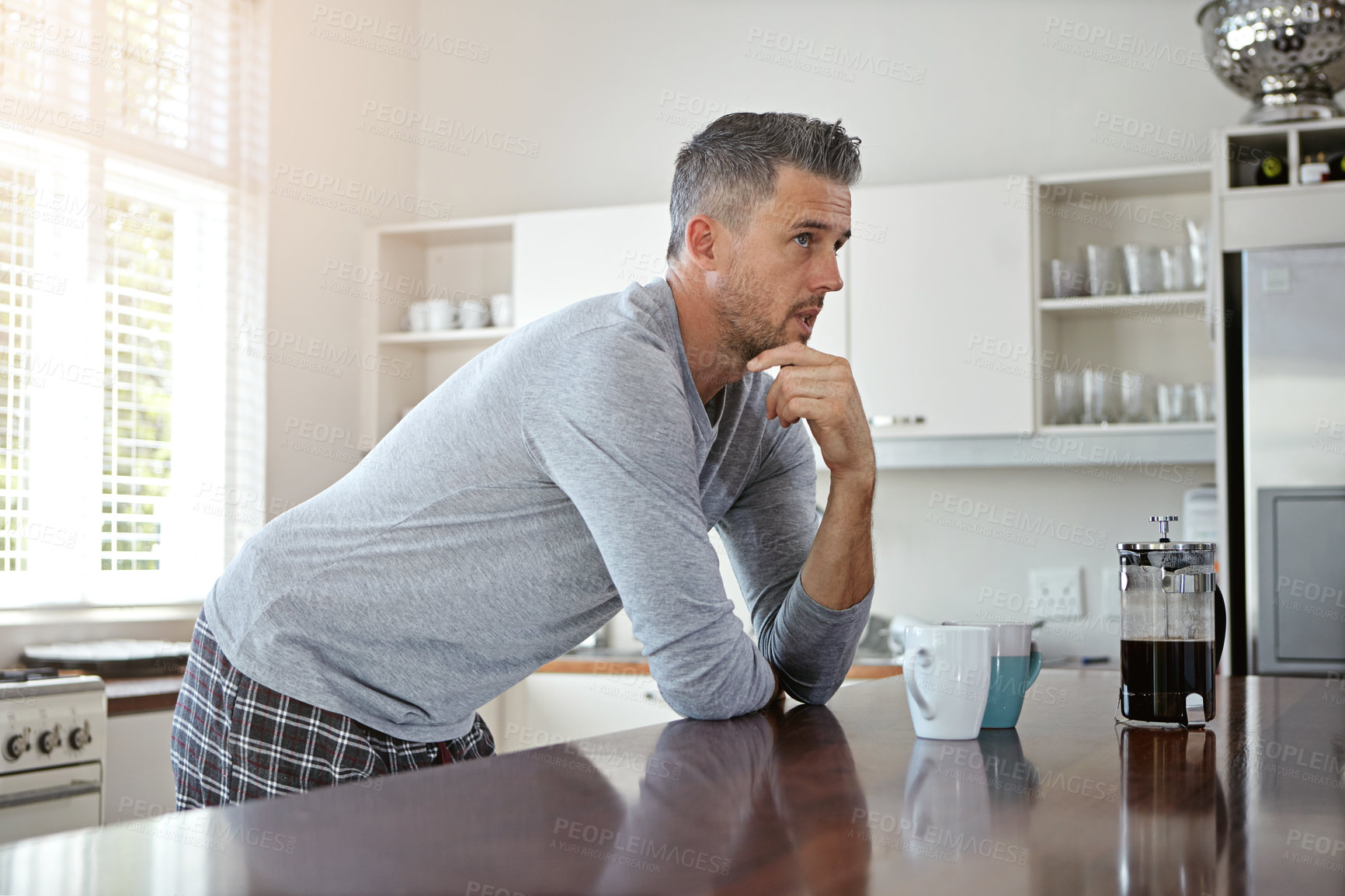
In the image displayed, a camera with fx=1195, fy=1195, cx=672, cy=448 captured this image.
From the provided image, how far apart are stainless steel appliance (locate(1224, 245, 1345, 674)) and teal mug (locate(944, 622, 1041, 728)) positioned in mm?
1883

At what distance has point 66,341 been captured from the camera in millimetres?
2891

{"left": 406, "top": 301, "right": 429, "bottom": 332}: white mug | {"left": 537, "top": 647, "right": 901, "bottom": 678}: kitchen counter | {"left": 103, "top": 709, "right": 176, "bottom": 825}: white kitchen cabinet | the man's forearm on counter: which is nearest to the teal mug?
the man's forearm on counter

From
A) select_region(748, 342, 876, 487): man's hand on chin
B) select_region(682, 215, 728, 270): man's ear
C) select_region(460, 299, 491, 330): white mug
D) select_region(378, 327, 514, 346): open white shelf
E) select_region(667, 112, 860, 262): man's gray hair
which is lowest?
select_region(748, 342, 876, 487): man's hand on chin

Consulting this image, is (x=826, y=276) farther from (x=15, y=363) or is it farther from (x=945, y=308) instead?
(x=15, y=363)

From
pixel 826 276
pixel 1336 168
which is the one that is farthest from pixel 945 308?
pixel 826 276

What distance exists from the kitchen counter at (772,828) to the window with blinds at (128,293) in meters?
2.40

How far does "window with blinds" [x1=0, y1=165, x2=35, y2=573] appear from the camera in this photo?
274cm

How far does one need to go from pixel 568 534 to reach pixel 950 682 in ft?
1.15

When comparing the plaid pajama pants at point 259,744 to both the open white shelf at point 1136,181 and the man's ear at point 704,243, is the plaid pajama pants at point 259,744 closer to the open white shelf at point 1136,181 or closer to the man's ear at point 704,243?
the man's ear at point 704,243

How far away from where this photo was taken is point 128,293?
10.1ft

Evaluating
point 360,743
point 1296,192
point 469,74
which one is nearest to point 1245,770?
point 360,743

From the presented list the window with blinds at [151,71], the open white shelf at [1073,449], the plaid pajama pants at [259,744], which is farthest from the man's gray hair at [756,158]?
the window with blinds at [151,71]

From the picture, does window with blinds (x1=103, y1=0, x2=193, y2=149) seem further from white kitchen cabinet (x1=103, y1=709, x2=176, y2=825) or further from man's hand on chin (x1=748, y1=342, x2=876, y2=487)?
man's hand on chin (x1=748, y1=342, x2=876, y2=487)

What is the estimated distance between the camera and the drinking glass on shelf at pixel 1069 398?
3.17 meters
